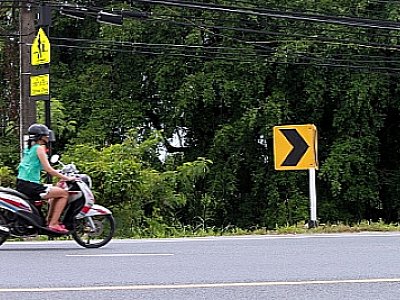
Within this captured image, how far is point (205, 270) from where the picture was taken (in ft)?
30.9

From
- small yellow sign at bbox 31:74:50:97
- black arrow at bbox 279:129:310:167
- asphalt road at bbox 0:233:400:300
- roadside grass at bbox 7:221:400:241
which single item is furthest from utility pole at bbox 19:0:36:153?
asphalt road at bbox 0:233:400:300

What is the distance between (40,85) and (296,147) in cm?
497

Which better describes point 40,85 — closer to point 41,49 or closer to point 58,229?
point 41,49

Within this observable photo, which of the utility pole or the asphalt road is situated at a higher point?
the utility pole

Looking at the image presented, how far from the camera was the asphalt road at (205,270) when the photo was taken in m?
7.84

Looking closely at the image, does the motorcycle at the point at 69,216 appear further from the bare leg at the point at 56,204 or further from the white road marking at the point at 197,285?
the white road marking at the point at 197,285

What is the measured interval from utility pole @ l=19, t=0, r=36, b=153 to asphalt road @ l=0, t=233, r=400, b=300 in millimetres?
5794

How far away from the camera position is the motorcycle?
1178 cm

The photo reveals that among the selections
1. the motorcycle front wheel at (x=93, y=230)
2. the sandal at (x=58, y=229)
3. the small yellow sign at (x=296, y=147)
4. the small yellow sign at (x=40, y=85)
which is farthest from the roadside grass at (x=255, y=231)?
the sandal at (x=58, y=229)

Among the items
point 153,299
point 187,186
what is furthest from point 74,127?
point 153,299

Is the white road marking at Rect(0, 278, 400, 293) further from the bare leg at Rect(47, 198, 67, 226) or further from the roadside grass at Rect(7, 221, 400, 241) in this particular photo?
the roadside grass at Rect(7, 221, 400, 241)

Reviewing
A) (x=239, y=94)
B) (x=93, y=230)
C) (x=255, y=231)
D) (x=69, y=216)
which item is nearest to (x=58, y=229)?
(x=69, y=216)

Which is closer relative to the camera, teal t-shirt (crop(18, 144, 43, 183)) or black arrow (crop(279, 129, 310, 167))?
teal t-shirt (crop(18, 144, 43, 183))

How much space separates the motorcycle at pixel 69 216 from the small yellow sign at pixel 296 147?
5347mm
